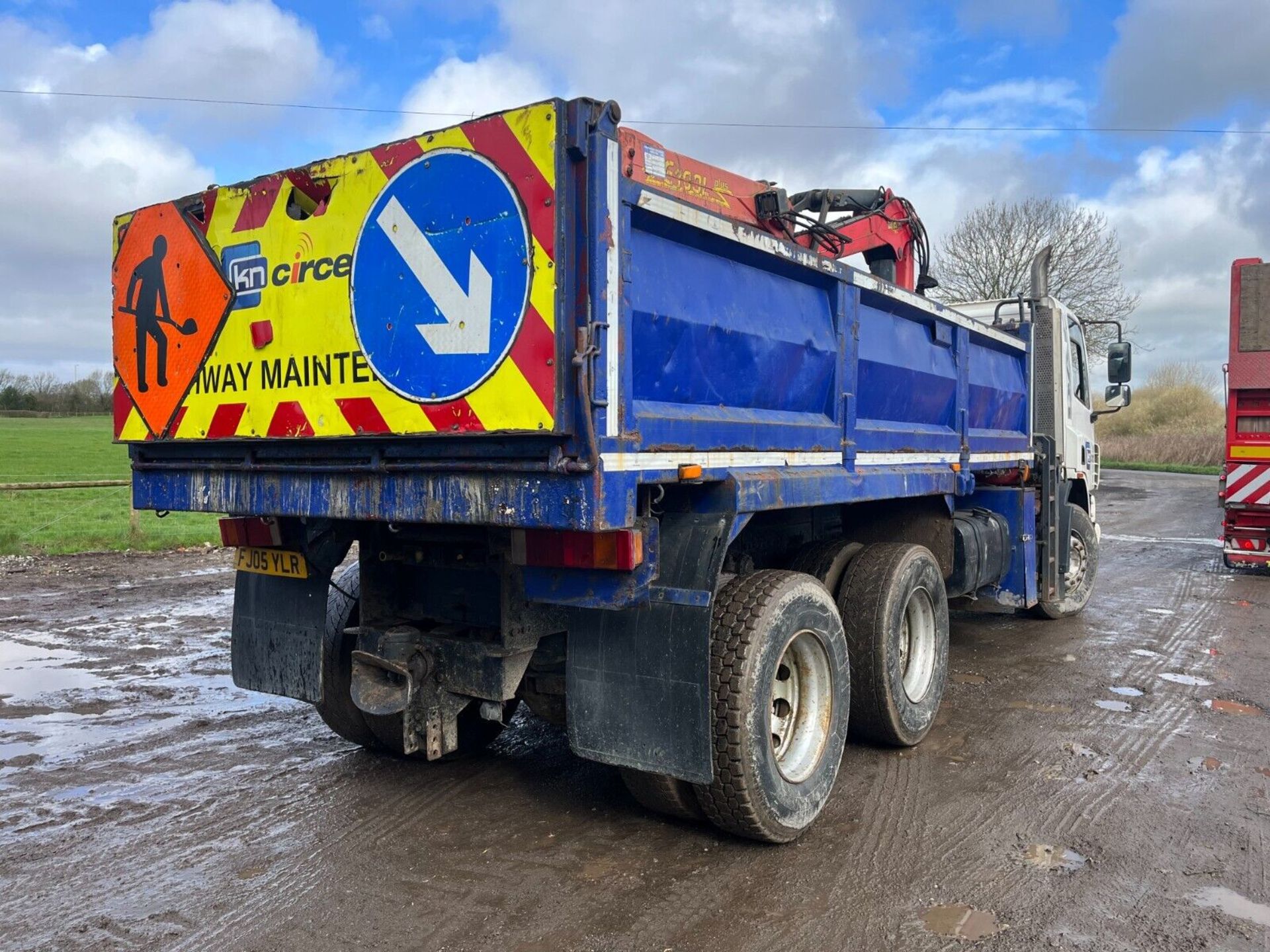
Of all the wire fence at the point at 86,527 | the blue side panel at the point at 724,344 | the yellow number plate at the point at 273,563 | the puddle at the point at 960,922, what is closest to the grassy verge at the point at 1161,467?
the wire fence at the point at 86,527

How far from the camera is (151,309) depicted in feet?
13.2

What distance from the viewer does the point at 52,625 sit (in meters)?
7.76

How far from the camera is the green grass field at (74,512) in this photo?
12.6 meters

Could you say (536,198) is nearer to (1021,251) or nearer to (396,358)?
(396,358)

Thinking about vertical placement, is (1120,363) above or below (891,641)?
above

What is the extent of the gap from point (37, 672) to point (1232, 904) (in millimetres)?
6760

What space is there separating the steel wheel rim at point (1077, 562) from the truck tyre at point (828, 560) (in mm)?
4226

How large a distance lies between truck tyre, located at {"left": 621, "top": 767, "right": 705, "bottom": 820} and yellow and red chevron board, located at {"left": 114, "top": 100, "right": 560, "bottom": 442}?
1503mm

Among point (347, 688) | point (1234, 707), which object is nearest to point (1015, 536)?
point (1234, 707)

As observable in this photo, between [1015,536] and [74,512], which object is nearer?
[1015,536]

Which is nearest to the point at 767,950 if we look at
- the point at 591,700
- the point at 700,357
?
the point at 591,700

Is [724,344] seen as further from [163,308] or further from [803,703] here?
[163,308]

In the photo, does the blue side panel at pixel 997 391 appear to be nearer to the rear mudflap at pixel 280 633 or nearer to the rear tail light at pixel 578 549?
the rear tail light at pixel 578 549

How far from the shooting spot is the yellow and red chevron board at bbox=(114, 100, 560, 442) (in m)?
2.90
